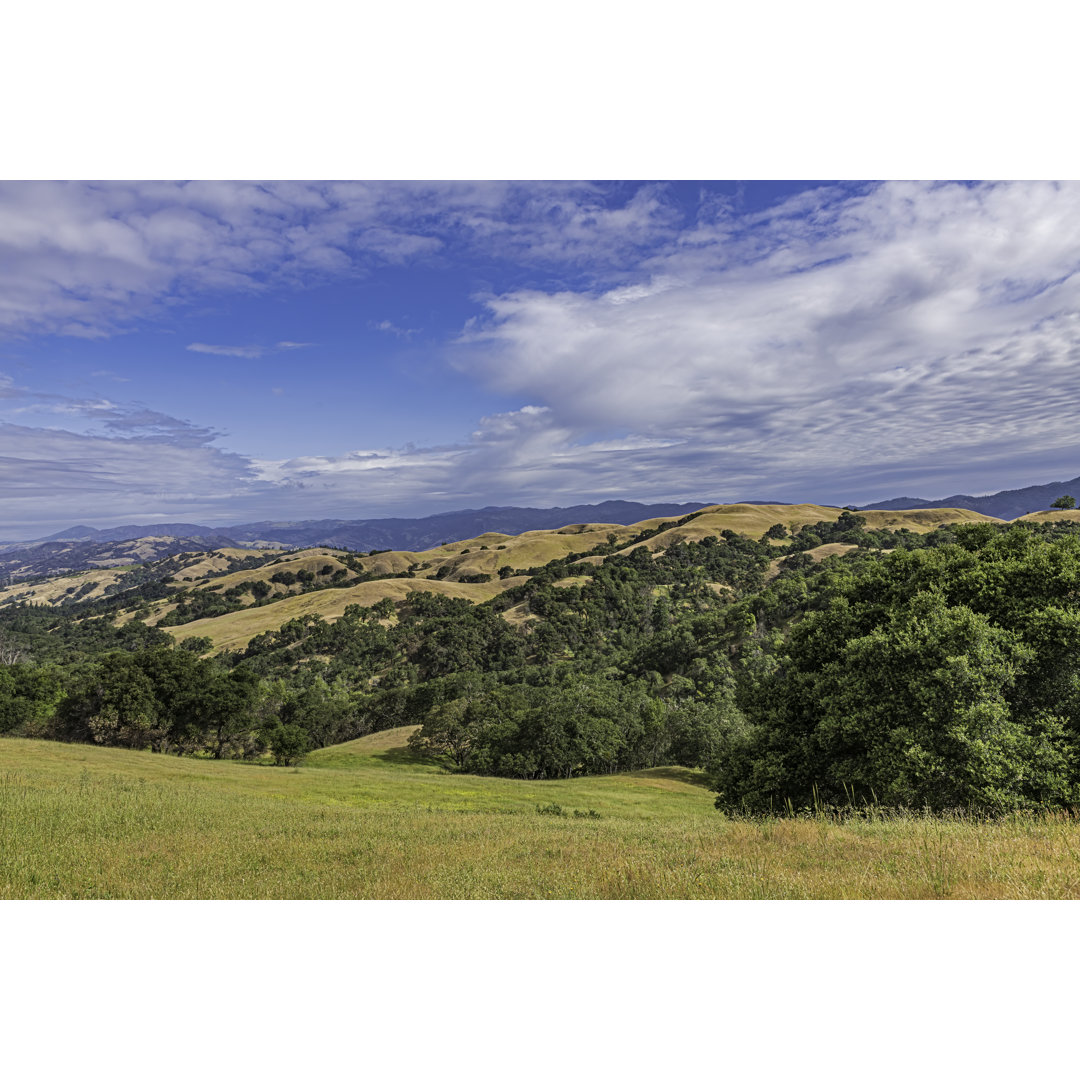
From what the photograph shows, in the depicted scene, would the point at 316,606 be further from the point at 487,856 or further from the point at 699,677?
the point at 487,856

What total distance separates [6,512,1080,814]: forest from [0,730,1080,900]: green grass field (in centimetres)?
366

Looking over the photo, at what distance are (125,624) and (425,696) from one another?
531 feet

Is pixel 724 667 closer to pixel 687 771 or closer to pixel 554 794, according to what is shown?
pixel 687 771

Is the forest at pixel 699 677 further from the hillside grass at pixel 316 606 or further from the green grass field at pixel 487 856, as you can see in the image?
the hillside grass at pixel 316 606

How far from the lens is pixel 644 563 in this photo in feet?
566

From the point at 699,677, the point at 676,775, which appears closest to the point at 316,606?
Answer: the point at 699,677

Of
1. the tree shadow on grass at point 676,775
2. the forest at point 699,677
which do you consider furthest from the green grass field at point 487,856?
the tree shadow on grass at point 676,775

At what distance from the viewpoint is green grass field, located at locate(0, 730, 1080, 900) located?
31.4 feet

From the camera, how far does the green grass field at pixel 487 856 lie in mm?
9586

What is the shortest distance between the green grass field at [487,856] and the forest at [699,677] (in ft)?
12.0

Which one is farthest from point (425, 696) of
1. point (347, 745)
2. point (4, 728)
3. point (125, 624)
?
point (125, 624)

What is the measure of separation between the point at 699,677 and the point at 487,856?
7975cm

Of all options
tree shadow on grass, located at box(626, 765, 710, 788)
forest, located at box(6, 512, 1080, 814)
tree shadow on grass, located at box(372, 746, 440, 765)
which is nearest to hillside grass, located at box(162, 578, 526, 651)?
forest, located at box(6, 512, 1080, 814)

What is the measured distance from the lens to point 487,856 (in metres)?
12.8
